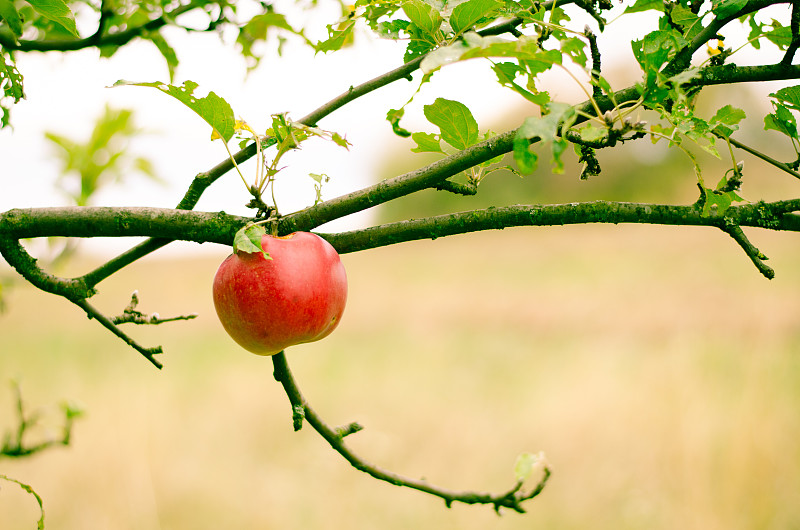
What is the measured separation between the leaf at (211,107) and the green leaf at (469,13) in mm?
145

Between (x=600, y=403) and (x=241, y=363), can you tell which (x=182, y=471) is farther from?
(x=600, y=403)

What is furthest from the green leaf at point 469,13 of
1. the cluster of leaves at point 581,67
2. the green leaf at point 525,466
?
the green leaf at point 525,466

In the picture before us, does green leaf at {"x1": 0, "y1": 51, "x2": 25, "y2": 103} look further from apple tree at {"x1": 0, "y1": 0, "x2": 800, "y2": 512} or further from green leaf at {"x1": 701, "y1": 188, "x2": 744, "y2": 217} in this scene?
green leaf at {"x1": 701, "y1": 188, "x2": 744, "y2": 217}

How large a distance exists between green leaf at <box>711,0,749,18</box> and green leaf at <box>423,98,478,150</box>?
0.15 meters

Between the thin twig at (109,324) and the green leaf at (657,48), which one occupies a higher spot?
the green leaf at (657,48)

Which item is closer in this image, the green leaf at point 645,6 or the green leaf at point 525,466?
the green leaf at point 645,6

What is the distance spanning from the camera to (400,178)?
0.37 meters

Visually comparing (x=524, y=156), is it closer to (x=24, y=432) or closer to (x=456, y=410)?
(x=24, y=432)

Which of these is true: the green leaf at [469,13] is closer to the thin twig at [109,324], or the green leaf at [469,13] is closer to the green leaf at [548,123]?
the green leaf at [548,123]

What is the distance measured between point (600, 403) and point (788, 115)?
2350mm

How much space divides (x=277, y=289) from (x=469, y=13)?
0.70ft

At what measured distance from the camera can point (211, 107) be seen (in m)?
0.37

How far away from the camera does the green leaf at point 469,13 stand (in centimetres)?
32

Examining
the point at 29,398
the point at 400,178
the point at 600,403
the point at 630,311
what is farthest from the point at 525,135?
the point at 630,311
